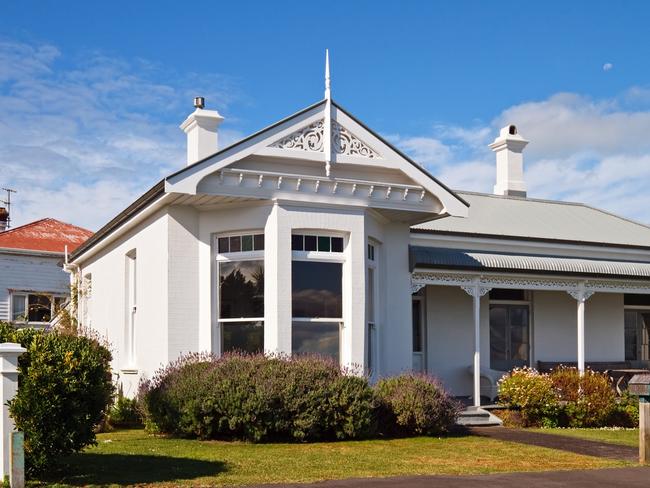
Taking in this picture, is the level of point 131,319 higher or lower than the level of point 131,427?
higher

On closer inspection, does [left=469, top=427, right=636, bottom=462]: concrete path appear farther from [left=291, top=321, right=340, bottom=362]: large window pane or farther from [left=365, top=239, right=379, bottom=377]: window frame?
[left=291, top=321, right=340, bottom=362]: large window pane

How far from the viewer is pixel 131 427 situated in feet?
51.2

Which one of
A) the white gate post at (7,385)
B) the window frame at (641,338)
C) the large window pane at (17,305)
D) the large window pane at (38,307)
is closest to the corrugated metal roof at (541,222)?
the window frame at (641,338)

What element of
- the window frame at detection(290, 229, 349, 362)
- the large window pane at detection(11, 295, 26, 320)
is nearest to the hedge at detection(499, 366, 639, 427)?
the window frame at detection(290, 229, 349, 362)

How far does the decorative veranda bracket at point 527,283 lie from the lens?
736 inches

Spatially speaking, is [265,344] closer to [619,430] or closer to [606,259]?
[619,430]

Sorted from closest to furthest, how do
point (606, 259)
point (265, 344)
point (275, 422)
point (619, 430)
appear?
point (275, 422), point (265, 344), point (619, 430), point (606, 259)

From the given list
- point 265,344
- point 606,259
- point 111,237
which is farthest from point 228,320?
point 606,259

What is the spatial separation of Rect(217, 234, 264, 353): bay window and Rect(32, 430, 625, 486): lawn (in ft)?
8.17

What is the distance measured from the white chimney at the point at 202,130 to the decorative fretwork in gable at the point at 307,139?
2.75 meters

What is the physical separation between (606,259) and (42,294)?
20622 millimetres

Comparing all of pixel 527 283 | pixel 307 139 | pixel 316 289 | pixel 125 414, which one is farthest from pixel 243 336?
pixel 527 283

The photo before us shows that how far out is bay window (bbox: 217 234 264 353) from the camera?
1523 centimetres

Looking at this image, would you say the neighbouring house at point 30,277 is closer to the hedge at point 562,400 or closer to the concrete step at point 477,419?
the concrete step at point 477,419
